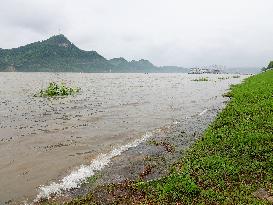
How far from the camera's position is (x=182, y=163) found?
1439cm

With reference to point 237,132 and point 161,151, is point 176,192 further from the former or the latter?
point 237,132

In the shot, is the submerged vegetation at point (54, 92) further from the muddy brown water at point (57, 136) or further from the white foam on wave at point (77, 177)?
the white foam on wave at point (77, 177)

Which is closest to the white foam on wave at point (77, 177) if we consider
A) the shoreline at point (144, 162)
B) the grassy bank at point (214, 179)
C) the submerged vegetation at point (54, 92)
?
the shoreline at point (144, 162)

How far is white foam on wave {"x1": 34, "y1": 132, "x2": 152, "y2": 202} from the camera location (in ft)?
41.8

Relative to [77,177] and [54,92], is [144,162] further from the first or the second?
[54,92]

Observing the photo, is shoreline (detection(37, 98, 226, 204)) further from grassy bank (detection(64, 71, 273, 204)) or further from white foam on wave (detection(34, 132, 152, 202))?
→ grassy bank (detection(64, 71, 273, 204))

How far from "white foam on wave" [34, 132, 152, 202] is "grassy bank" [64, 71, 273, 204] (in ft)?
4.92

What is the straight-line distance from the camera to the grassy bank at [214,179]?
1105 cm

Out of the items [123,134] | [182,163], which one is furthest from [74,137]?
[182,163]

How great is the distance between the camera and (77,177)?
14.1 meters

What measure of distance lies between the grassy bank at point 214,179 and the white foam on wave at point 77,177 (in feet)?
4.92

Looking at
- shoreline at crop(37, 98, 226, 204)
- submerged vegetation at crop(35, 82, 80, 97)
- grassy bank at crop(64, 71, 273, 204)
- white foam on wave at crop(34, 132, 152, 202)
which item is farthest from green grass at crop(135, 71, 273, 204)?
submerged vegetation at crop(35, 82, 80, 97)

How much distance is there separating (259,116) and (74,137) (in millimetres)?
11493

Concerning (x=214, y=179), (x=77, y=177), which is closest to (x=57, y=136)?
(x=77, y=177)
